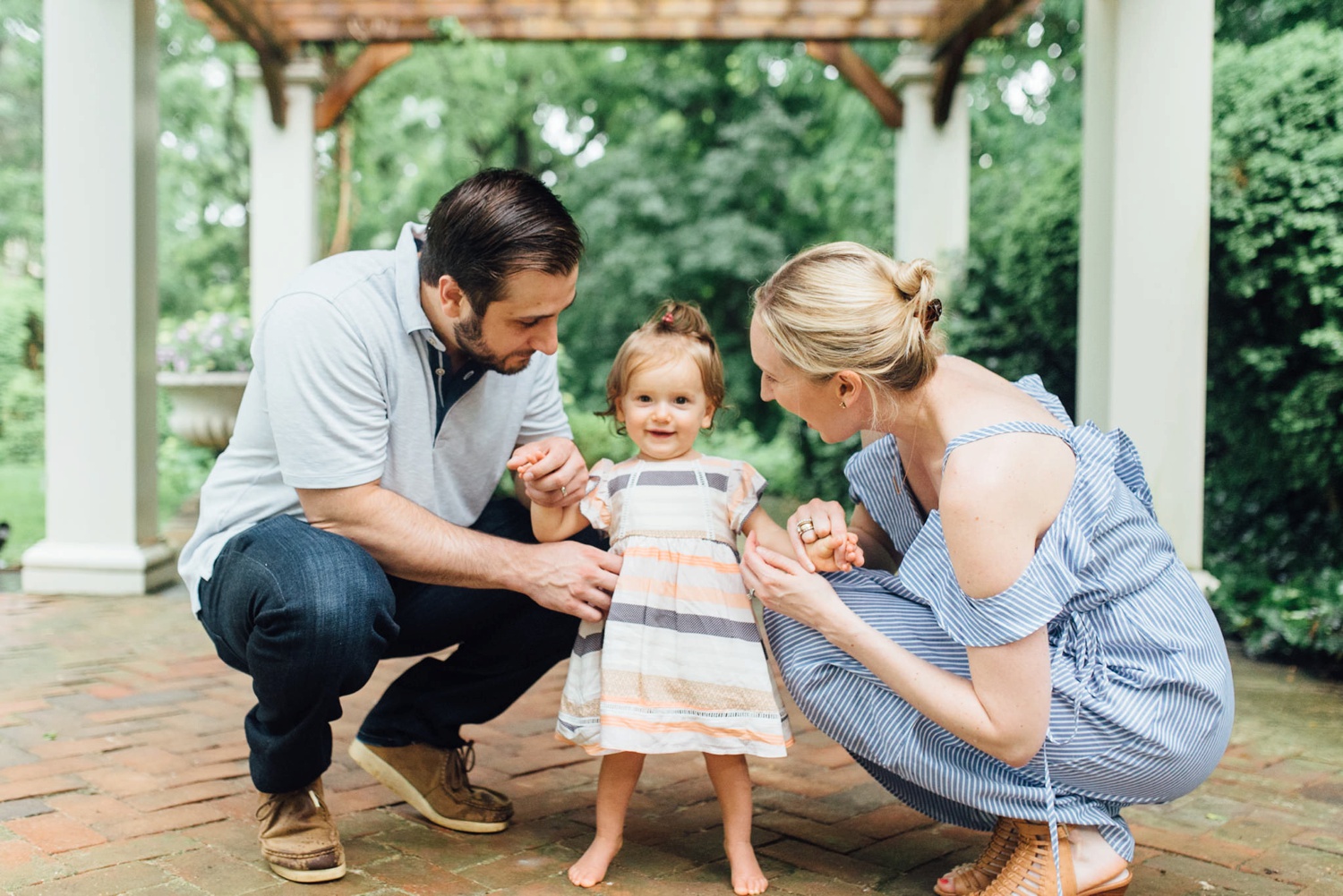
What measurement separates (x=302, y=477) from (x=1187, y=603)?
5.23 feet

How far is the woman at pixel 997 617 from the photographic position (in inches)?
67.9

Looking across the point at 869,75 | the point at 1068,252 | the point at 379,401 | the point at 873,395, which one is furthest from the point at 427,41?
the point at 873,395

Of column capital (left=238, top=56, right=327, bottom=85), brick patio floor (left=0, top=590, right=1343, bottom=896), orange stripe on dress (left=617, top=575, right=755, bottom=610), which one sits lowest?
brick patio floor (left=0, top=590, right=1343, bottom=896)

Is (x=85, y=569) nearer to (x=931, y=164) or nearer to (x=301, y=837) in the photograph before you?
(x=301, y=837)

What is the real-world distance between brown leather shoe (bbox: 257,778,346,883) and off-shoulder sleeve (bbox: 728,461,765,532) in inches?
36.7

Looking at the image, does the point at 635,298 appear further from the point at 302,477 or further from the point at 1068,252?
the point at 302,477

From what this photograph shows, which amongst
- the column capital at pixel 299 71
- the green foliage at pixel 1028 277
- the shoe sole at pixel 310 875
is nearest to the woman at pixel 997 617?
the shoe sole at pixel 310 875

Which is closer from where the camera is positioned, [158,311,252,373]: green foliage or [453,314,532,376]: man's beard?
[453,314,532,376]: man's beard

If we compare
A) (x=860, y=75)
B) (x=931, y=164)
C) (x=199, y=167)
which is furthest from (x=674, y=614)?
(x=199, y=167)

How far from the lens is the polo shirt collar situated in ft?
7.27

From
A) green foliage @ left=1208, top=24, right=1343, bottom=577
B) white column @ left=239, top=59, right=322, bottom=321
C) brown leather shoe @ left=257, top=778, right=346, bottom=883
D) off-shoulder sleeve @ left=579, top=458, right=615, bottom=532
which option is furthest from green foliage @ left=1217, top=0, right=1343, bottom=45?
brown leather shoe @ left=257, top=778, right=346, bottom=883

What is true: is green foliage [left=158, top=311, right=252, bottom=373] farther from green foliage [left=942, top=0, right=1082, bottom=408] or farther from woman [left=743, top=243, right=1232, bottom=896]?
woman [left=743, top=243, right=1232, bottom=896]

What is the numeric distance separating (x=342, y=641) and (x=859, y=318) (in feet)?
3.43

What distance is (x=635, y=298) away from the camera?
14.2 m
